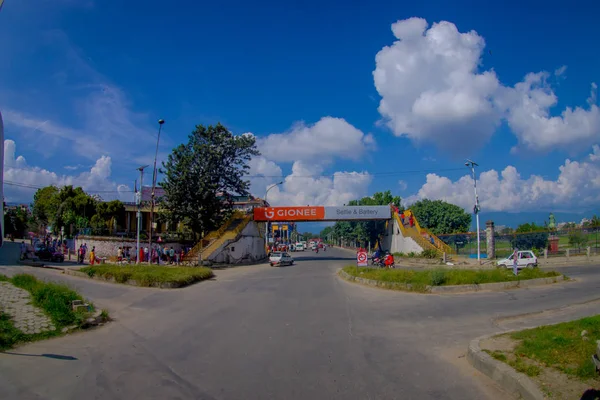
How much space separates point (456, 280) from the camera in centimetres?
1664

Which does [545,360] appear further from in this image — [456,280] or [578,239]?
[578,239]

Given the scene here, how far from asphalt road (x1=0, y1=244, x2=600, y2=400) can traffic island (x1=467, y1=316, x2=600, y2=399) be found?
0.99 ft

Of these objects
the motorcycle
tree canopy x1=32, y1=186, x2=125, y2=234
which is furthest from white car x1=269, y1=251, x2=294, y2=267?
tree canopy x1=32, y1=186, x2=125, y2=234

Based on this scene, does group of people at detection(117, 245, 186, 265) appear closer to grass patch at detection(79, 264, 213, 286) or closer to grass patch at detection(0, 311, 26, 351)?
grass patch at detection(79, 264, 213, 286)

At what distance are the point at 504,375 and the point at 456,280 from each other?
11284 mm

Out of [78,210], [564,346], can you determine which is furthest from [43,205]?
[564,346]

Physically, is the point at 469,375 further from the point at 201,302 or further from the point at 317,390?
the point at 201,302

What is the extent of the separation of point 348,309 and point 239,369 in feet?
21.6

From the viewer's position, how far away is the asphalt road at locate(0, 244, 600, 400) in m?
5.84

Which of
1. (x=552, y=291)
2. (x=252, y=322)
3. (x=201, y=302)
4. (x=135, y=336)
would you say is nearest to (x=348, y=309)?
(x=252, y=322)

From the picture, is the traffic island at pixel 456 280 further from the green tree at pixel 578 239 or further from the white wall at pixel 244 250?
the green tree at pixel 578 239

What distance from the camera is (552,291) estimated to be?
15586 millimetres

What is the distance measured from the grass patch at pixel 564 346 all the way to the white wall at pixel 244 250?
1241 inches

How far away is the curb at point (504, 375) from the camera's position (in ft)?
17.2
